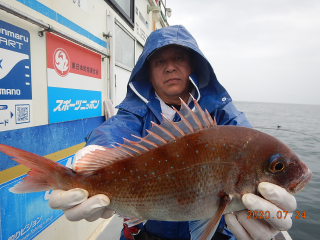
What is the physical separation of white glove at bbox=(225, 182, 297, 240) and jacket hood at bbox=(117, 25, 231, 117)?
1107 millimetres

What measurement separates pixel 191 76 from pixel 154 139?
1304mm

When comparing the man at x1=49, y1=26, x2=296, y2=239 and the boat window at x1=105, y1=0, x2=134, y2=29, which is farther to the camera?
the boat window at x1=105, y1=0, x2=134, y2=29

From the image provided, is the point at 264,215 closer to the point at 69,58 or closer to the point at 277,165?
the point at 277,165

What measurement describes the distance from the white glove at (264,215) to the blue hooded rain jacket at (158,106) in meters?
0.54

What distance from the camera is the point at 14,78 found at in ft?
5.57

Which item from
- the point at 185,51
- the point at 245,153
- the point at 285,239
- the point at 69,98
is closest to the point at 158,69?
the point at 185,51

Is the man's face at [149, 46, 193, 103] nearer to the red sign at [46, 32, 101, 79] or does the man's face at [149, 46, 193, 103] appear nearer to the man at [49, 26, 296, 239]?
the man at [49, 26, 296, 239]

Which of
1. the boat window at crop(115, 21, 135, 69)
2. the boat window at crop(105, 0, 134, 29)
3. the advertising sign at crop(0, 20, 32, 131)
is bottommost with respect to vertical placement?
the advertising sign at crop(0, 20, 32, 131)

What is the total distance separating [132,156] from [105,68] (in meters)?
2.57

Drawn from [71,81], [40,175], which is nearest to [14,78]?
[71,81]

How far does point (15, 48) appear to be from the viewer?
171 cm

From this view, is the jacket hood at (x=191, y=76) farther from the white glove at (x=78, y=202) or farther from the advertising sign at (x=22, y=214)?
the advertising sign at (x=22, y=214)

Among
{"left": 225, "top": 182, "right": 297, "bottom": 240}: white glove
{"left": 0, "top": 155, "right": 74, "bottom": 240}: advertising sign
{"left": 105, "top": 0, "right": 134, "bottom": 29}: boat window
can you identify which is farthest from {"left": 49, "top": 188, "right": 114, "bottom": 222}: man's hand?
{"left": 105, "top": 0, "right": 134, "bottom": 29}: boat window

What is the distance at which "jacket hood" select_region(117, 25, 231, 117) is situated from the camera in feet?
7.34
